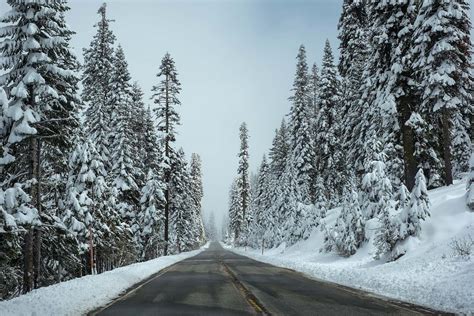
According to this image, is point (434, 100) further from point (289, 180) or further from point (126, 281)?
point (289, 180)

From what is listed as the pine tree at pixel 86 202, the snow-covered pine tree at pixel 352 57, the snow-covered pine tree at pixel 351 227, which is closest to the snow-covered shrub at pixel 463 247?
the snow-covered pine tree at pixel 351 227

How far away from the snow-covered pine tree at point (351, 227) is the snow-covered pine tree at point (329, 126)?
19.2 m

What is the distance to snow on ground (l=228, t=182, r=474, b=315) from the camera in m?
11.3

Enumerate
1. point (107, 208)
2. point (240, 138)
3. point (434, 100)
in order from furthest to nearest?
Answer: point (240, 138), point (107, 208), point (434, 100)

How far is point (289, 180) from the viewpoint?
170 ft

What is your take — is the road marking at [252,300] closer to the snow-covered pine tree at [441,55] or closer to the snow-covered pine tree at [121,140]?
the snow-covered pine tree at [441,55]

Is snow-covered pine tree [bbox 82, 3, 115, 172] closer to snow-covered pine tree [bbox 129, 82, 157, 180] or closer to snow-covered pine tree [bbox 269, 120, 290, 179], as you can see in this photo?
snow-covered pine tree [bbox 129, 82, 157, 180]

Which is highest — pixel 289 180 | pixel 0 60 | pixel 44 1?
pixel 44 1

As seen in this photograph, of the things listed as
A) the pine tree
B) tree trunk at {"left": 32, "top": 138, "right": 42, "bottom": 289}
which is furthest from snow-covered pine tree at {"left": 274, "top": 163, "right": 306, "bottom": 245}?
tree trunk at {"left": 32, "top": 138, "right": 42, "bottom": 289}

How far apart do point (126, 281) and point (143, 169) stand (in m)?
30.1

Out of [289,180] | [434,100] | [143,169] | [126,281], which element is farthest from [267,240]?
[126,281]

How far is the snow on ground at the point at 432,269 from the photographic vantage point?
11328mm

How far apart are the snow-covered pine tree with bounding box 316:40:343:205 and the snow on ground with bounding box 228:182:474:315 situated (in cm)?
2123

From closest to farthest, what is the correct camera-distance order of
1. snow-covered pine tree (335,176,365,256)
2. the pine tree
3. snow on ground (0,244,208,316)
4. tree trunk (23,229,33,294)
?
snow on ground (0,244,208,316), tree trunk (23,229,33,294), the pine tree, snow-covered pine tree (335,176,365,256)
